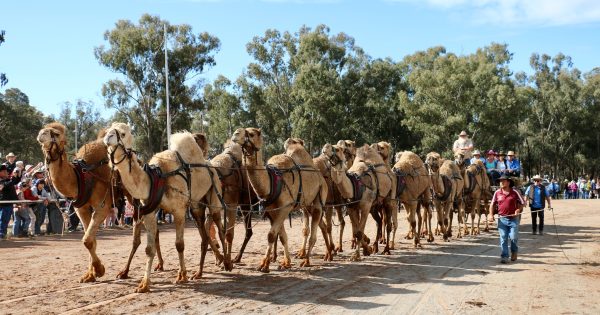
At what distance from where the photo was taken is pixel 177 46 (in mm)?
42906

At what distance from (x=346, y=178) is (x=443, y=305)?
17.0ft

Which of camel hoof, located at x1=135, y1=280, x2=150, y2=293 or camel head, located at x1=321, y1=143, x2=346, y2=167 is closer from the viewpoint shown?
camel hoof, located at x1=135, y1=280, x2=150, y2=293

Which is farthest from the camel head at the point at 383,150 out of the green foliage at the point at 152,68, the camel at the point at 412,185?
the green foliage at the point at 152,68

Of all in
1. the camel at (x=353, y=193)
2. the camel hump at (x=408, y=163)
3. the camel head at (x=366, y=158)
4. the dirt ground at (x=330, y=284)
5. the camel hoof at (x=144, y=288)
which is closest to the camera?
the dirt ground at (x=330, y=284)

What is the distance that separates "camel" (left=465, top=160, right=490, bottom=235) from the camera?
19.8 meters

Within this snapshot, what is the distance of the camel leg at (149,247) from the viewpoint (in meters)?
9.09

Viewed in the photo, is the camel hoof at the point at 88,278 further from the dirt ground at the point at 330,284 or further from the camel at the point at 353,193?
the camel at the point at 353,193

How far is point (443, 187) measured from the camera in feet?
56.5

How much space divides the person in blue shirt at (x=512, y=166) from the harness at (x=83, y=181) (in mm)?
15373

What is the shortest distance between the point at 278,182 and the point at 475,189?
35.9 feet

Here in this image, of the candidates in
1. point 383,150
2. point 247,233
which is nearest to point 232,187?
point 247,233

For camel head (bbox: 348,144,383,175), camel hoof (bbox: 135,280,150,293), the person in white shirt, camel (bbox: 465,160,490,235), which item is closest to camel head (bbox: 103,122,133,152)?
camel hoof (bbox: 135,280,150,293)

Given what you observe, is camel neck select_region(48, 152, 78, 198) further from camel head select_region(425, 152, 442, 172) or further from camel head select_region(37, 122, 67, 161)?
camel head select_region(425, 152, 442, 172)

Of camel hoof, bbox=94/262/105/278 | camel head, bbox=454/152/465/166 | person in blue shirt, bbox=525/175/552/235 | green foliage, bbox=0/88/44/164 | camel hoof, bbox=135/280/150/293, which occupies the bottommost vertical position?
camel hoof, bbox=135/280/150/293
